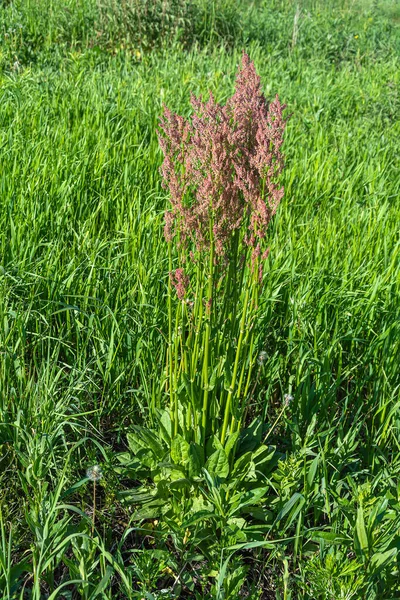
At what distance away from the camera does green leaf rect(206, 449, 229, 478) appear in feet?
6.23

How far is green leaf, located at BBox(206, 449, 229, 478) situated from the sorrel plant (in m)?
0.05

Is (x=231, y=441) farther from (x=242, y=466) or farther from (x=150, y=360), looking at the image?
(x=150, y=360)

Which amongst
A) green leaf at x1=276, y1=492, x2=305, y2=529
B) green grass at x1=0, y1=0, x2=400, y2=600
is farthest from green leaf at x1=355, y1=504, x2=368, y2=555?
green leaf at x1=276, y1=492, x2=305, y2=529

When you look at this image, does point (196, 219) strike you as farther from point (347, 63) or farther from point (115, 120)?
point (347, 63)

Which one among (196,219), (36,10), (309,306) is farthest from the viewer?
(36,10)

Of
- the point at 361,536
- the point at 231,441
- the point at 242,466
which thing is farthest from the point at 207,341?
the point at 361,536

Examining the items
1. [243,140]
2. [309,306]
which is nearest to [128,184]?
[309,306]

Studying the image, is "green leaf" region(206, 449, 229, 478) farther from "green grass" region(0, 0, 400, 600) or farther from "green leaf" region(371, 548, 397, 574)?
"green leaf" region(371, 548, 397, 574)

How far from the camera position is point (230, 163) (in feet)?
5.68

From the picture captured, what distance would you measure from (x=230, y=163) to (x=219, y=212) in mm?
123

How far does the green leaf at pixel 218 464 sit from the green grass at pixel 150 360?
58 millimetres

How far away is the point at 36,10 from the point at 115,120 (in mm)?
2888

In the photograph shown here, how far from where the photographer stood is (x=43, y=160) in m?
3.52

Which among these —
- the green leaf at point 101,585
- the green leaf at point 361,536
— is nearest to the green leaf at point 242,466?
the green leaf at point 361,536
